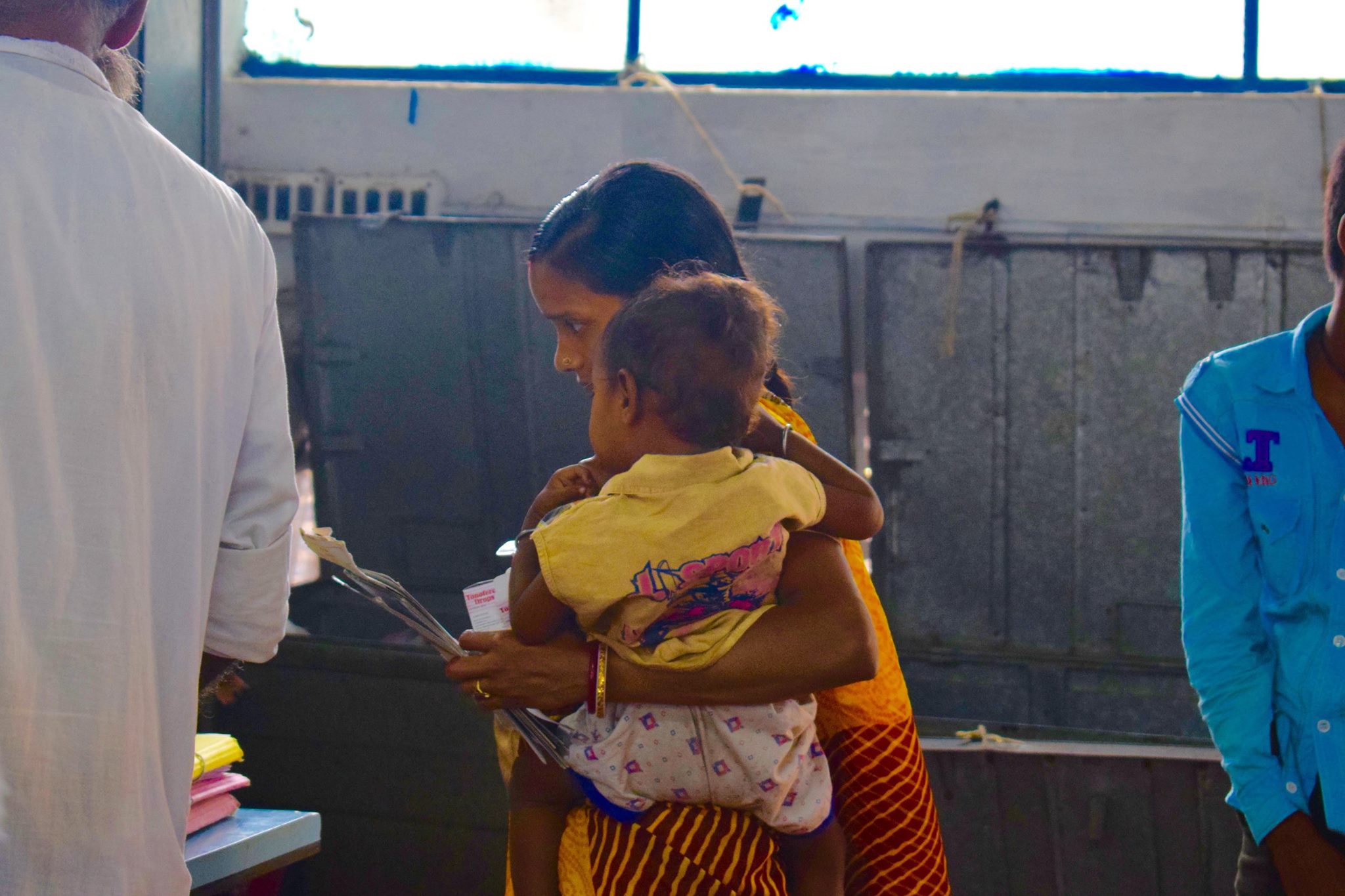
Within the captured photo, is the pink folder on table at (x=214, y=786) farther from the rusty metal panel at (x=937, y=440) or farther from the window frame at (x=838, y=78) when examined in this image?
the window frame at (x=838, y=78)

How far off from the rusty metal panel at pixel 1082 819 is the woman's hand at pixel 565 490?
131cm

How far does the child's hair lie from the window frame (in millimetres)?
2549

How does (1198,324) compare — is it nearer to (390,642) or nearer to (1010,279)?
(1010,279)

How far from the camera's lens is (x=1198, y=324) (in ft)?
9.53

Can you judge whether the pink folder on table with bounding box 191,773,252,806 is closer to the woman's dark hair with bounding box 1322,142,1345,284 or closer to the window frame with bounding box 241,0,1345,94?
the woman's dark hair with bounding box 1322,142,1345,284

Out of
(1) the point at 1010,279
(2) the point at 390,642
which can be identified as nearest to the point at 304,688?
(2) the point at 390,642

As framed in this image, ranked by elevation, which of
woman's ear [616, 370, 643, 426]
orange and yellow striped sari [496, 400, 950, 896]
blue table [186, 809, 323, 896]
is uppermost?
woman's ear [616, 370, 643, 426]

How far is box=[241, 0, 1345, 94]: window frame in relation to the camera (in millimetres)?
3299

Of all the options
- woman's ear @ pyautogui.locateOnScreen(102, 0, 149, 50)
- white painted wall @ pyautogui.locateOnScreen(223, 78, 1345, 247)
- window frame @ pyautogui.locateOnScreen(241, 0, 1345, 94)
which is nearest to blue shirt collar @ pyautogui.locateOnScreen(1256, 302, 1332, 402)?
woman's ear @ pyautogui.locateOnScreen(102, 0, 149, 50)

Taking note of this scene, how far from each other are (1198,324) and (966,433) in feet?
2.20

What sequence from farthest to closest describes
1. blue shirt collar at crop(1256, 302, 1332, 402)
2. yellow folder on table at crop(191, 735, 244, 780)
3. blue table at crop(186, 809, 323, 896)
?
yellow folder on table at crop(191, 735, 244, 780), blue table at crop(186, 809, 323, 896), blue shirt collar at crop(1256, 302, 1332, 402)

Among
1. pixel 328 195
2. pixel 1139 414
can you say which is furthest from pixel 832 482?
pixel 328 195

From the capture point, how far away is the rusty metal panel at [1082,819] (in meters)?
2.13

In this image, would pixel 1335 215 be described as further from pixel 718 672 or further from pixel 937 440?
pixel 937 440
